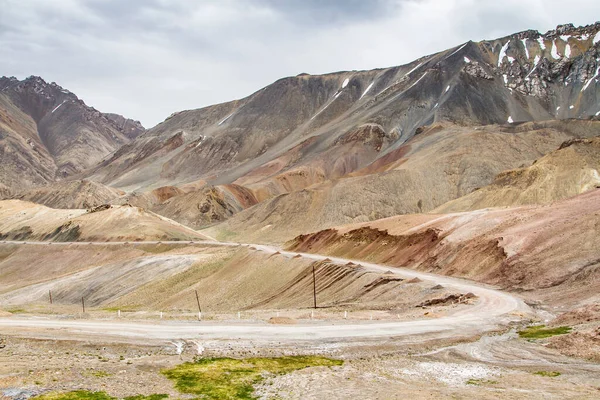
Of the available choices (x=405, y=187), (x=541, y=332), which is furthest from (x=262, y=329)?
(x=405, y=187)

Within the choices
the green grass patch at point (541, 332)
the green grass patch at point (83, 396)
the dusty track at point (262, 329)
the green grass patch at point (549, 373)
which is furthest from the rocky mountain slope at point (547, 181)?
the green grass patch at point (83, 396)

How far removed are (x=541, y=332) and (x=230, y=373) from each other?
17.9 metres

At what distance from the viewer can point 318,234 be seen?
90.1 meters

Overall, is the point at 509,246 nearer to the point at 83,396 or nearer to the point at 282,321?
the point at 282,321

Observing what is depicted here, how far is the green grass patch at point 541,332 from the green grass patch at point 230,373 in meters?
11.5

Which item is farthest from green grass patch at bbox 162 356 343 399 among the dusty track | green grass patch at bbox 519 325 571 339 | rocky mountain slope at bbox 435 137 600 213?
rocky mountain slope at bbox 435 137 600 213

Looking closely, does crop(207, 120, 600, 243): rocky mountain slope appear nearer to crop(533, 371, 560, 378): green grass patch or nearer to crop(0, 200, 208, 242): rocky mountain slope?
crop(0, 200, 208, 242): rocky mountain slope

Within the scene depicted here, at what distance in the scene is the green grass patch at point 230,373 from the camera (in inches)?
835

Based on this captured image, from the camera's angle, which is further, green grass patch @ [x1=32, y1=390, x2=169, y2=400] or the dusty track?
the dusty track

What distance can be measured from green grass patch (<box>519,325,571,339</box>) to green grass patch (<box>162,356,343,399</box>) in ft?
37.9

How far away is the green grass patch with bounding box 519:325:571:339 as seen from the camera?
30031 millimetres

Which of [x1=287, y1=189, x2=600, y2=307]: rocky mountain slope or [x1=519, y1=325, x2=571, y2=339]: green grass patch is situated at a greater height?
[x1=287, y1=189, x2=600, y2=307]: rocky mountain slope

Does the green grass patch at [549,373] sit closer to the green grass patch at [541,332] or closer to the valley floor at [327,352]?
the valley floor at [327,352]

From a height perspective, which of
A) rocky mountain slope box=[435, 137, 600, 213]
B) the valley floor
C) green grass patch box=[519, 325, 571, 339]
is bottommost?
green grass patch box=[519, 325, 571, 339]
